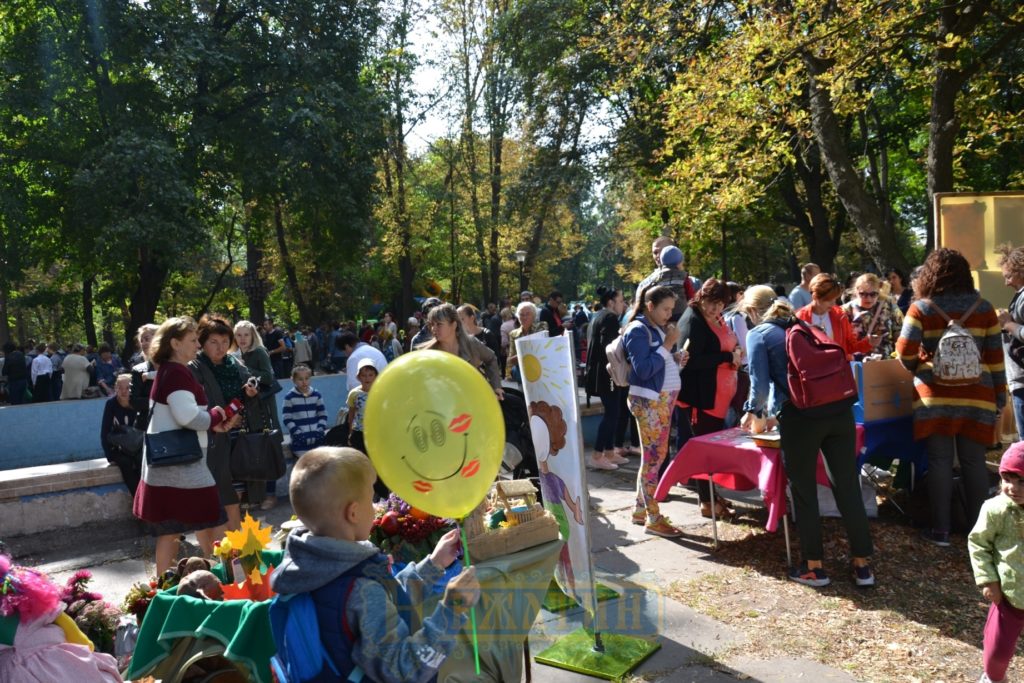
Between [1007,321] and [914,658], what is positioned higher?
[1007,321]

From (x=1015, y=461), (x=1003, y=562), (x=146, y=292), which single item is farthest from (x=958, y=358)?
(x=146, y=292)

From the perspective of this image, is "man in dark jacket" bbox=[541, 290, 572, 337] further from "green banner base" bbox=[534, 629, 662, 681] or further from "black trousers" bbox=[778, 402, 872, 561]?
"green banner base" bbox=[534, 629, 662, 681]

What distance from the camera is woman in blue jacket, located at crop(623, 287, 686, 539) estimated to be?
19.1ft

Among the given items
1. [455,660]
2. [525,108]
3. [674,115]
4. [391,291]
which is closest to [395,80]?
[525,108]

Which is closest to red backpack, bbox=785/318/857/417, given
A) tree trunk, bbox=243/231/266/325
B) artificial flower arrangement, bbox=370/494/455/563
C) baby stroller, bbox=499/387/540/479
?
artificial flower arrangement, bbox=370/494/455/563

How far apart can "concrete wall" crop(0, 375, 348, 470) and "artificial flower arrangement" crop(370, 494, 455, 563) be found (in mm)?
8458

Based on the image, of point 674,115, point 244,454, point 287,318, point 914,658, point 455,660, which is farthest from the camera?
point 287,318

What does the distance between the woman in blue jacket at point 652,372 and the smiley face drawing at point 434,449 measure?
3.44 meters

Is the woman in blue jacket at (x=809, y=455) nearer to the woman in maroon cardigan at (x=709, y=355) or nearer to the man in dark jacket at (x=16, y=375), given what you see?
the woman in maroon cardigan at (x=709, y=355)

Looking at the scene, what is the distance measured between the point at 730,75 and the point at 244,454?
26.9 ft

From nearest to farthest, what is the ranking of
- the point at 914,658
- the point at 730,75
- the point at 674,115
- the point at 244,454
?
1. the point at 914,658
2. the point at 244,454
3. the point at 730,75
4. the point at 674,115

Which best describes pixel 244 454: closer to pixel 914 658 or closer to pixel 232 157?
pixel 914 658

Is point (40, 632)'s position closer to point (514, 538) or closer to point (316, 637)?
point (316, 637)

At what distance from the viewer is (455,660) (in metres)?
3.32
